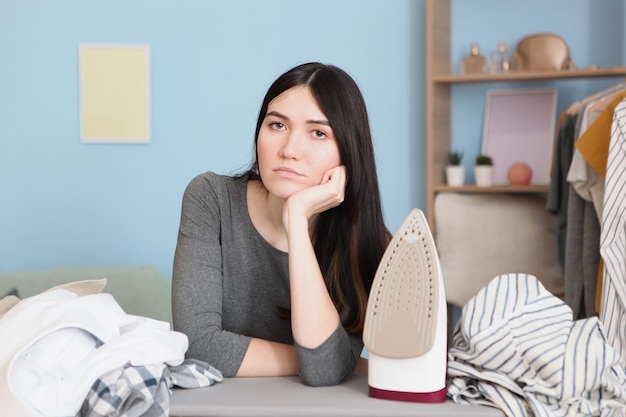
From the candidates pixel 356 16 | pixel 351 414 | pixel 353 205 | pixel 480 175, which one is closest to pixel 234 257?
pixel 353 205

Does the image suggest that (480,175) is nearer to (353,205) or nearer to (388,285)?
(353,205)

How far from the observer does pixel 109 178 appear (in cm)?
372

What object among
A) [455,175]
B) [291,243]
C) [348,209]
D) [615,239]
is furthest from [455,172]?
[291,243]

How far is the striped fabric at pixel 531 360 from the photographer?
1.17 metres

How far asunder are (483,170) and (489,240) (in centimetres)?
26

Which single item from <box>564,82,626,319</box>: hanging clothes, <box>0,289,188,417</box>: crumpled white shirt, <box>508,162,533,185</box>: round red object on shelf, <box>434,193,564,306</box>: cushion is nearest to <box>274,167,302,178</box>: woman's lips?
<box>0,289,188,417</box>: crumpled white shirt

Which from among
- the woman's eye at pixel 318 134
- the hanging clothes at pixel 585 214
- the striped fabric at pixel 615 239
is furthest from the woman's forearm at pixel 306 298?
the hanging clothes at pixel 585 214

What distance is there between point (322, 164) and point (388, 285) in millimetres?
434

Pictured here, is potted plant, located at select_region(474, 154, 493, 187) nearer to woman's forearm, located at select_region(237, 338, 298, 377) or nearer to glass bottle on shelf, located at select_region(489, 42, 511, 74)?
glass bottle on shelf, located at select_region(489, 42, 511, 74)

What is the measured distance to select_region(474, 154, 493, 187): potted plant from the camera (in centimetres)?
342

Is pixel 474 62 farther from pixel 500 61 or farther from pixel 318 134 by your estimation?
pixel 318 134

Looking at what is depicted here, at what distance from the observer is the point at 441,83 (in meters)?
3.48

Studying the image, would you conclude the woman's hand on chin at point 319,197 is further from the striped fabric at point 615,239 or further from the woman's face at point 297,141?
the striped fabric at point 615,239

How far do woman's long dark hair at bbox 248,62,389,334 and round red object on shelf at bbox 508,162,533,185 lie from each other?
1.76 m
